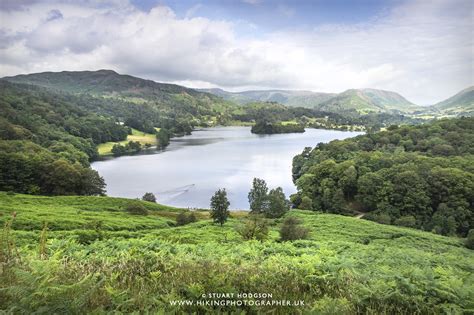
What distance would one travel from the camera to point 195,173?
98375 millimetres

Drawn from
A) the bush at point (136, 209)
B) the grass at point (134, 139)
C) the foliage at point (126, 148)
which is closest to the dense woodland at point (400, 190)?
the bush at point (136, 209)

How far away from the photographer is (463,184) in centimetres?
6600

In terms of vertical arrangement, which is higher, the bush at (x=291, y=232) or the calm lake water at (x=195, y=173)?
the bush at (x=291, y=232)

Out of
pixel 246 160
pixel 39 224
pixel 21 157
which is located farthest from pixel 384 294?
pixel 246 160

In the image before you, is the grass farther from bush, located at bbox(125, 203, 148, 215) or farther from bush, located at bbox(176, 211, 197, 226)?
bush, located at bbox(176, 211, 197, 226)

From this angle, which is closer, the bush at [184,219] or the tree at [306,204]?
the bush at [184,219]

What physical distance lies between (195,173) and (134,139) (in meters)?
81.5

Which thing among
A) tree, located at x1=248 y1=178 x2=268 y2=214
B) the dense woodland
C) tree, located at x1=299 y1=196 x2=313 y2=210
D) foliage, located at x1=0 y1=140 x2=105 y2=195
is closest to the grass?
foliage, located at x1=0 y1=140 x2=105 y2=195

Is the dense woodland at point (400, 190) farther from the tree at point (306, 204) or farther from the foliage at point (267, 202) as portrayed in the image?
the foliage at point (267, 202)

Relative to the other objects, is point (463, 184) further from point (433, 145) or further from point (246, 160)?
point (246, 160)

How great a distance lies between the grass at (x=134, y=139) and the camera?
140750mm

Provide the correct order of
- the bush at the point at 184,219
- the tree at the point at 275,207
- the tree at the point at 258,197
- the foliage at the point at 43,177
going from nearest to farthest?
1. the bush at the point at 184,219
2. the tree at the point at 275,207
3. the tree at the point at 258,197
4. the foliage at the point at 43,177

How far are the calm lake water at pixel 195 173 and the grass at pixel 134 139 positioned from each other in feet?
58.9

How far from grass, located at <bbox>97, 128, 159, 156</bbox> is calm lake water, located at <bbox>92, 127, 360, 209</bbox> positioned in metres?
18.0
